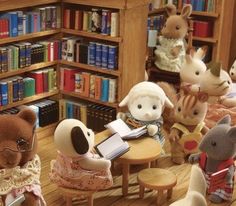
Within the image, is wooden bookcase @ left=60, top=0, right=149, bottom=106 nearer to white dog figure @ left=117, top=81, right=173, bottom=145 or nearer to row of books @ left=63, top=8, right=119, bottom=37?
row of books @ left=63, top=8, right=119, bottom=37

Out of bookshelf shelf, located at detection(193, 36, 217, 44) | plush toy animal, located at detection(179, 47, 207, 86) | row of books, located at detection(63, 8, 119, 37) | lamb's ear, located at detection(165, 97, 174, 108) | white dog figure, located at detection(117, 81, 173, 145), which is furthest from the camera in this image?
bookshelf shelf, located at detection(193, 36, 217, 44)

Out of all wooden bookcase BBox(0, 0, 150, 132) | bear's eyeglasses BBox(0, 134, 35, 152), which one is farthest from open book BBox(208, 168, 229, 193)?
wooden bookcase BBox(0, 0, 150, 132)

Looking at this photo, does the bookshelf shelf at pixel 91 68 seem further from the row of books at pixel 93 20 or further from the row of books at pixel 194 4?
the row of books at pixel 194 4

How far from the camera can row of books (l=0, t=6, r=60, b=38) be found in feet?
13.4

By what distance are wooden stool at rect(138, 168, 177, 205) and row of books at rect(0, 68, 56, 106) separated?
1454 mm

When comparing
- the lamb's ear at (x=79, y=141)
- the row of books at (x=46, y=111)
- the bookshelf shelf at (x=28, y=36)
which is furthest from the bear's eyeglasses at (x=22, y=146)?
the row of books at (x=46, y=111)

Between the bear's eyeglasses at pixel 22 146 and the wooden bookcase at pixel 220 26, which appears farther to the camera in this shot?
the wooden bookcase at pixel 220 26

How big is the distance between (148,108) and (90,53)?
984 mm

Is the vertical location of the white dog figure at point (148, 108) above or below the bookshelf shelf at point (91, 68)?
below

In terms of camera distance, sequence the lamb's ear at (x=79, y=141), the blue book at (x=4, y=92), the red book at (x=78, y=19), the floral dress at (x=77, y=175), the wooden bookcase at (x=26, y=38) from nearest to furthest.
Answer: the lamb's ear at (x=79, y=141)
the floral dress at (x=77, y=175)
the wooden bookcase at (x=26, y=38)
the blue book at (x=4, y=92)
the red book at (x=78, y=19)

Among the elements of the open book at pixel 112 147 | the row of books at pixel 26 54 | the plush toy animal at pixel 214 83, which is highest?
the row of books at pixel 26 54

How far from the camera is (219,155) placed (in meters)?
3.29

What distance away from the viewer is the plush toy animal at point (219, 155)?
324 cm

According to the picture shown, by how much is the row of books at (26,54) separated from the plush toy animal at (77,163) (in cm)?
131
